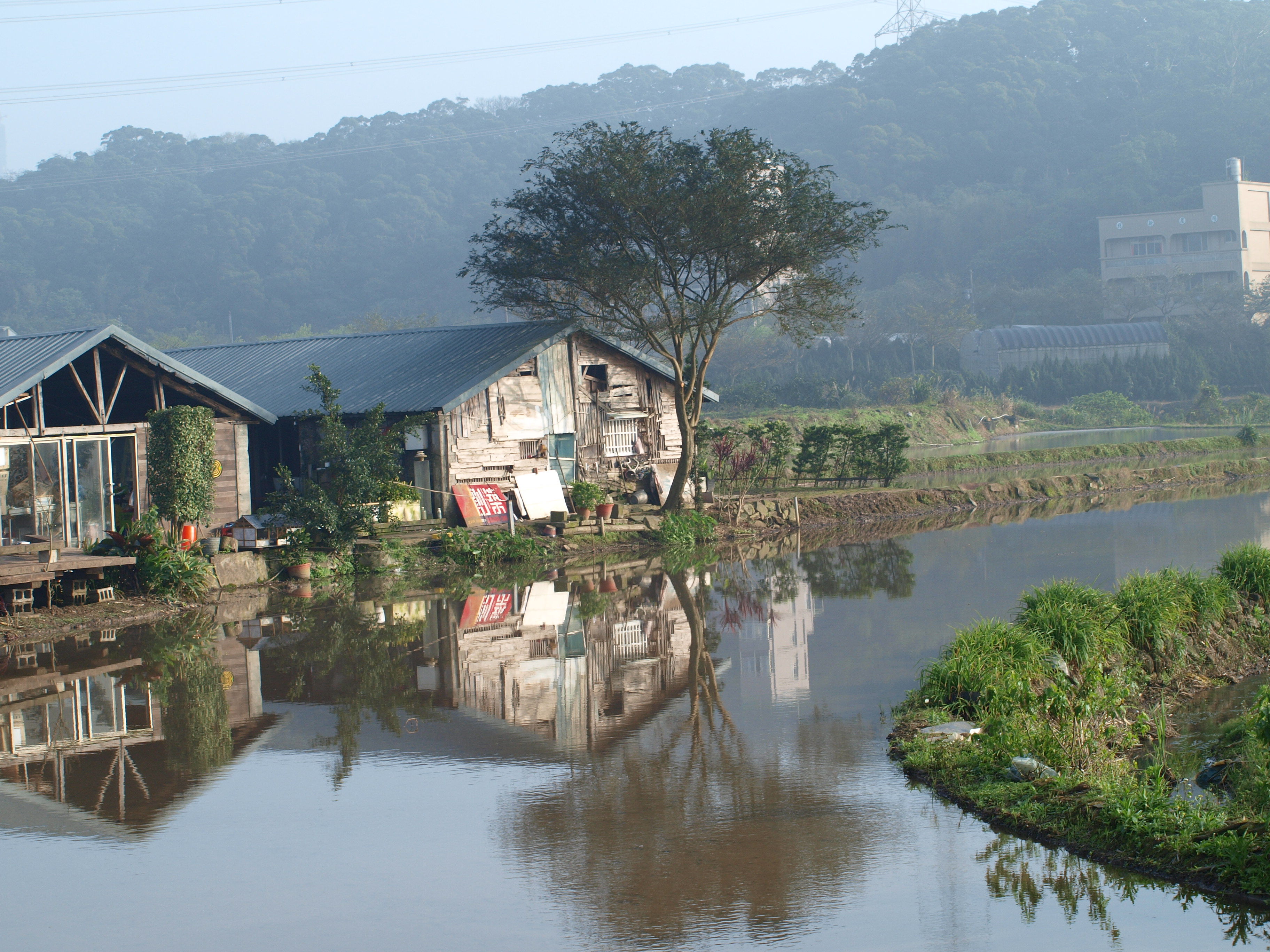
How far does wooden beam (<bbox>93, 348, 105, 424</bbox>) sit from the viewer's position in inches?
786

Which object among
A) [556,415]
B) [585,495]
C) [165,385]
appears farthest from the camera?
[556,415]

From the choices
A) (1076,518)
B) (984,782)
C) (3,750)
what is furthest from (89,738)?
(1076,518)

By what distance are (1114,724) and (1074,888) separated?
3649mm

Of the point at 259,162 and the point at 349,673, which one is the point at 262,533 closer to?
the point at 349,673

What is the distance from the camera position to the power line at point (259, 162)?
126 m

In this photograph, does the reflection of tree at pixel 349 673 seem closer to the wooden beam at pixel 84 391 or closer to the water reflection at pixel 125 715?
the water reflection at pixel 125 715

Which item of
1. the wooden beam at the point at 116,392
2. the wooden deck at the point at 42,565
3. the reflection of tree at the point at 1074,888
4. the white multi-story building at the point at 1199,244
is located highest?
the white multi-story building at the point at 1199,244

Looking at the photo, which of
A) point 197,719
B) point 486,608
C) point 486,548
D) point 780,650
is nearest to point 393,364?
point 486,548

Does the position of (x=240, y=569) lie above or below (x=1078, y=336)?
below

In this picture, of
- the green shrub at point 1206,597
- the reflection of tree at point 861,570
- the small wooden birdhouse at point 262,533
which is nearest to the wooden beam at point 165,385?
the small wooden birdhouse at point 262,533

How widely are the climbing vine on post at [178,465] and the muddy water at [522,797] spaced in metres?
3.60

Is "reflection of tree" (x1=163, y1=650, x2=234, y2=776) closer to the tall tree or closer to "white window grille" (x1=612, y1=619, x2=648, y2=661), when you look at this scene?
"white window grille" (x1=612, y1=619, x2=648, y2=661)

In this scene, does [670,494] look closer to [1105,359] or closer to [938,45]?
[1105,359]

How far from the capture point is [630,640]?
50.4 ft
